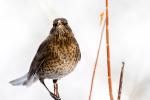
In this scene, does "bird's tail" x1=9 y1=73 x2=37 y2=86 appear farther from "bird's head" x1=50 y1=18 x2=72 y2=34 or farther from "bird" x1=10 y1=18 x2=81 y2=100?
"bird's head" x1=50 y1=18 x2=72 y2=34

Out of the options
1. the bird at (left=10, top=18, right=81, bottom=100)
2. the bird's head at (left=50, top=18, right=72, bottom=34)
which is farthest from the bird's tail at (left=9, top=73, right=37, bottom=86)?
the bird's head at (left=50, top=18, right=72, bottom=34)

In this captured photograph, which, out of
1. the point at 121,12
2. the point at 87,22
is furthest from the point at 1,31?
the point at 121,12

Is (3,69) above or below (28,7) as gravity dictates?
below

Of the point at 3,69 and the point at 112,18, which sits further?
the point at 112,18

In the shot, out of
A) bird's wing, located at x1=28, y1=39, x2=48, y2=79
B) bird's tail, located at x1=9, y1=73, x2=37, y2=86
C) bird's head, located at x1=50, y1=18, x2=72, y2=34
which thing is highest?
bird's head, located at x1=50, y1=18, x2=72, y2=34

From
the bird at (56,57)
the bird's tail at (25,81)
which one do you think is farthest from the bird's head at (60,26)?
the bird's tail at (25,81)

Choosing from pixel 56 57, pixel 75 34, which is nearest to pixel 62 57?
pixel 56 57

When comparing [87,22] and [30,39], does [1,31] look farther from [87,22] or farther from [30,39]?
[87,22]

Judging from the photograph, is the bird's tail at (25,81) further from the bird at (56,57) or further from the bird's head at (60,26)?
the bird's head at (60,26)
